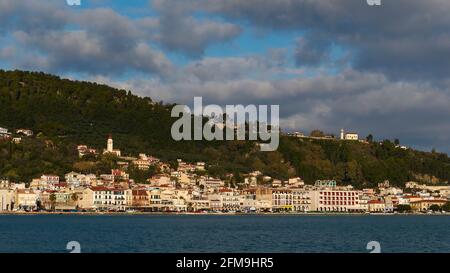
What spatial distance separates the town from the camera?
7975cm

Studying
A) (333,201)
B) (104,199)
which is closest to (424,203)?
(333,201)

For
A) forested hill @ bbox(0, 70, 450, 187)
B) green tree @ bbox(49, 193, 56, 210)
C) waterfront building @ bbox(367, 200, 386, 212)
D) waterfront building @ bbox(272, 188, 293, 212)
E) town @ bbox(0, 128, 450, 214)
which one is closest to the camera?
green tree @ bbox(49, 193, 56, 210)

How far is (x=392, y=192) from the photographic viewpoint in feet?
336

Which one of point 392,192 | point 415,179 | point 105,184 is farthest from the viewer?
point 415,179

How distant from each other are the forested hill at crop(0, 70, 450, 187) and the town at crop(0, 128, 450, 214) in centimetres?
249

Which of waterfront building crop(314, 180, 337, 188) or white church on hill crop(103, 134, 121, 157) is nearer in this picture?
white church on hill crop(103, 134, 121, 157)

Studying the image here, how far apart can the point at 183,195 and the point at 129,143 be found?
19.7m

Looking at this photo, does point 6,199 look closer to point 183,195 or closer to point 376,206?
point 183,195

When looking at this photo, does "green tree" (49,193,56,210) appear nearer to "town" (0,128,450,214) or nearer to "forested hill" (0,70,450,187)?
"town" (0,128,450,214)

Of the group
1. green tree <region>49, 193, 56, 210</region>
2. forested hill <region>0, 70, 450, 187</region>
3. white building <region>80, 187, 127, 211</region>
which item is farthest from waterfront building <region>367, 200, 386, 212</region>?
green tree <region>49, 193, 56, 210</region>

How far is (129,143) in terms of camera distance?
102 m
